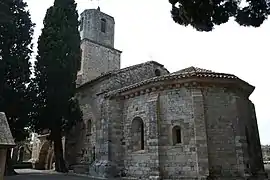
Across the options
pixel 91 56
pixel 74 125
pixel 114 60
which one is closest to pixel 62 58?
pixel 74 125

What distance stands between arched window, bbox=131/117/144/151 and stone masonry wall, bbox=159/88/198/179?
66.1 inches

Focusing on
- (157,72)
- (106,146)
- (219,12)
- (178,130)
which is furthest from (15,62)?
(219,12)

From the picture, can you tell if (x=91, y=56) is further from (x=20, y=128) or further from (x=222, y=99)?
(x=222, y=99)

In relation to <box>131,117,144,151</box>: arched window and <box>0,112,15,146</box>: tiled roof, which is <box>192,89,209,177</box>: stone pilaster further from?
<box>0,112,15,146</box>: tiled roof

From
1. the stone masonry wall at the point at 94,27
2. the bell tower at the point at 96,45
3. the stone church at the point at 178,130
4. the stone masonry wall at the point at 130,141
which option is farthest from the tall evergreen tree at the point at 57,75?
the stone masonry wall at the point at 94,27

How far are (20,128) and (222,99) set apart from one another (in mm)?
12148

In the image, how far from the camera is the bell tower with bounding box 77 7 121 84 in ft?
80.5

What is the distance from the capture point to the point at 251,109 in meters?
15.4

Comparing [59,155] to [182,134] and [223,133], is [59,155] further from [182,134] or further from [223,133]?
[223,133]

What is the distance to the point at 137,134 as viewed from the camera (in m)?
15.1

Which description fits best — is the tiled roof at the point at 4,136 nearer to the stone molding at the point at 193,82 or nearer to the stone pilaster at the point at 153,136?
the stone pilaster at the point at 153,136

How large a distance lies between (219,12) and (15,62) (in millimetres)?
12238

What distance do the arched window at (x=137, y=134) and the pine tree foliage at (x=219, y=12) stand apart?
803 centimetres

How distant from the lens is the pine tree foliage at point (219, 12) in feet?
25.3
